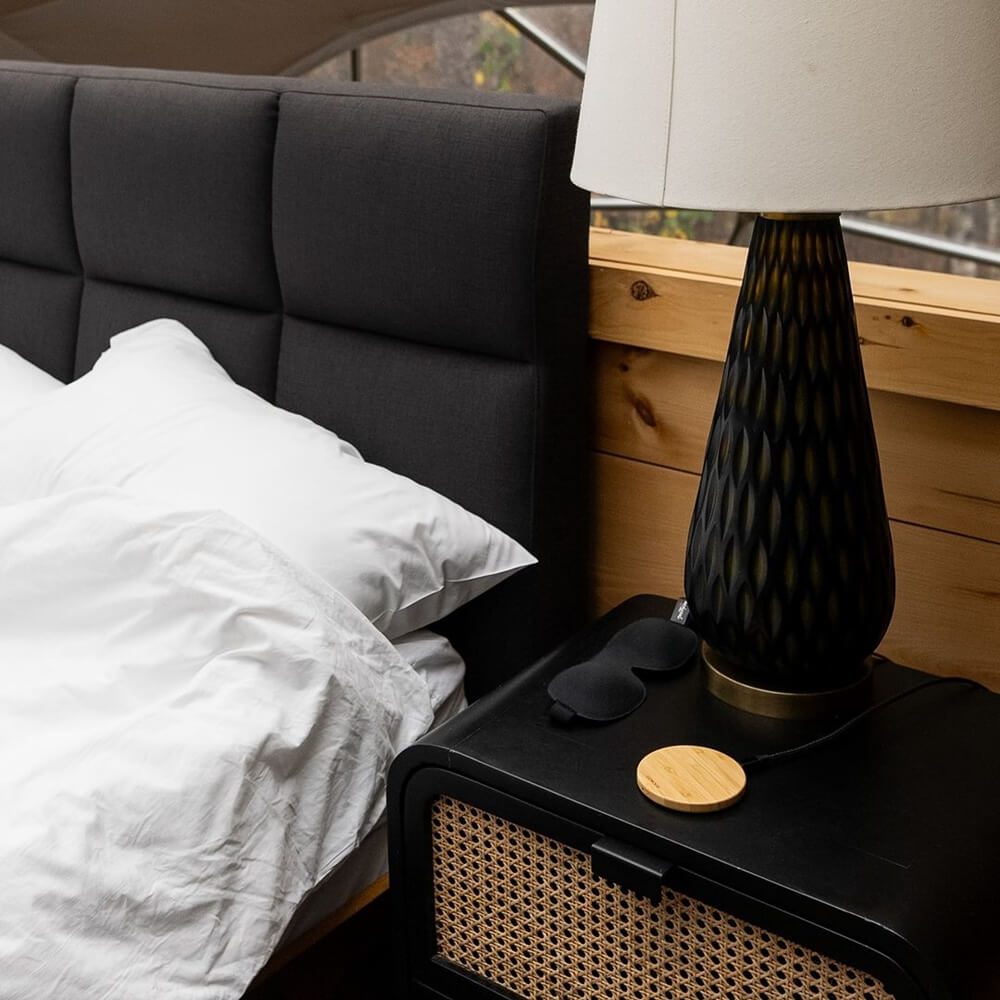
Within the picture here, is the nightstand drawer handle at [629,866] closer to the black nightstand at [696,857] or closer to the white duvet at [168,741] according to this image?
the black nightstand at [696,857]

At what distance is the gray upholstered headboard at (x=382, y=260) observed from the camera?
54.7 inches

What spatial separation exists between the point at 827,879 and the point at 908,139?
55 cm

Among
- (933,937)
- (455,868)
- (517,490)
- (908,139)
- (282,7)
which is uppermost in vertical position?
(282,7)

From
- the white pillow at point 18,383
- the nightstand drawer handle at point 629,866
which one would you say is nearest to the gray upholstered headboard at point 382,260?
the white pillow at point 18,383

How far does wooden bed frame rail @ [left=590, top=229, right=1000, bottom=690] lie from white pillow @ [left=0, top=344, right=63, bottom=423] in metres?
0.77

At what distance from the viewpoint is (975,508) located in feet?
4.19

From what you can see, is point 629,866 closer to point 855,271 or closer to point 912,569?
point 912,569

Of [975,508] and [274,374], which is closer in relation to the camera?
[975,508]

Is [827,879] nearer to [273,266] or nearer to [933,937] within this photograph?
[933,937]

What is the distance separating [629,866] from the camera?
3.31ft

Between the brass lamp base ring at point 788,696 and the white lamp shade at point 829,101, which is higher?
the white lamp shade at point 829,101

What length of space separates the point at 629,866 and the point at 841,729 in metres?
0.25

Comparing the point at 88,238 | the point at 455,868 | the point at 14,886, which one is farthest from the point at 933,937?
the point at 88,238

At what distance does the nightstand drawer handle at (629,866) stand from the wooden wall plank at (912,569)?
1.63 ft
